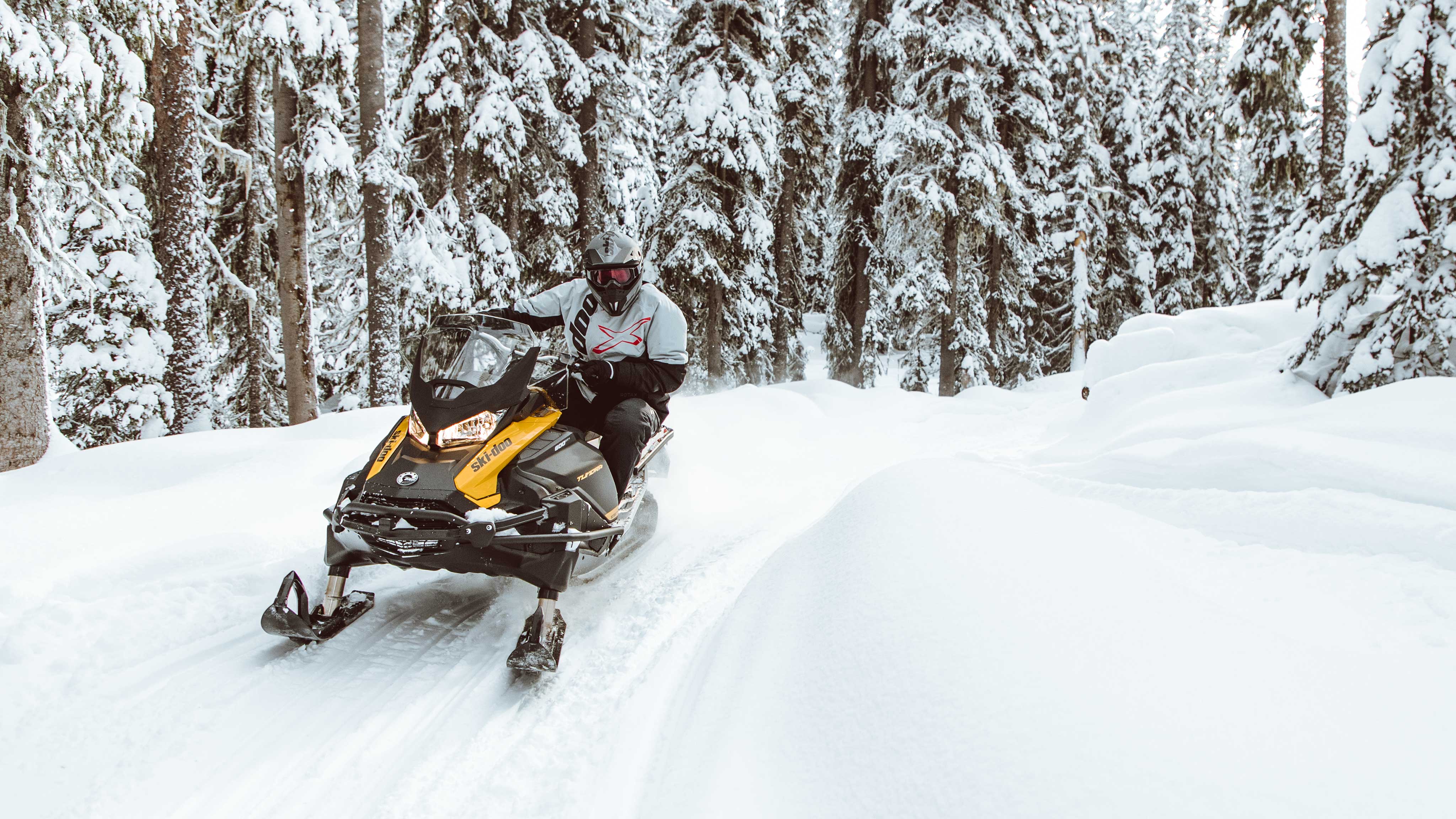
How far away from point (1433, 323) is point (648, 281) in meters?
6.04

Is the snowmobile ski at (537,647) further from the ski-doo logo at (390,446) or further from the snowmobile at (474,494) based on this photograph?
the ski-doo logo at (390,446)

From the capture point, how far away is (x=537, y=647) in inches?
131

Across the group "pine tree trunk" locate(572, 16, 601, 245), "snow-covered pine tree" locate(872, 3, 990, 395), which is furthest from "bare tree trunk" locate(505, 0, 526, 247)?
"snow-covered pine tree" locate(872, 3, 990, 395)

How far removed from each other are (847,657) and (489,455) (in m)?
1.92

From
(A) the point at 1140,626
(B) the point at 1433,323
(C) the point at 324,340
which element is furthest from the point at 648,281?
(C) the point at 324,340

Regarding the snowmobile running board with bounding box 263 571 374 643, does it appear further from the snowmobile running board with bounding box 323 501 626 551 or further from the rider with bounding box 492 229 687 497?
the rider with bounding box 492 229 687 497

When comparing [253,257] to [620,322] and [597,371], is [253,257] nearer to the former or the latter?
[620,322]

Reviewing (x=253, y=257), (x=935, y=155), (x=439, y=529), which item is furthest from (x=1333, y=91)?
(x=253, y=257)

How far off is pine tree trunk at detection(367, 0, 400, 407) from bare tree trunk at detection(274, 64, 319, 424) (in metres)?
0.73

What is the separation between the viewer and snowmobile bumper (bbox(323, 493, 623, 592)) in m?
3.40

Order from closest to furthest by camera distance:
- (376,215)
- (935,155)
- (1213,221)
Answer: (376,215), (935,155), (1213,221)

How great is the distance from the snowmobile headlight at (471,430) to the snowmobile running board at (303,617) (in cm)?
91

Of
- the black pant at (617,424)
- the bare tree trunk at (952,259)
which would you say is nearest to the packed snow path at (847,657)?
the black pant at (617,424)

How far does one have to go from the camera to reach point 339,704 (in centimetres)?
308
